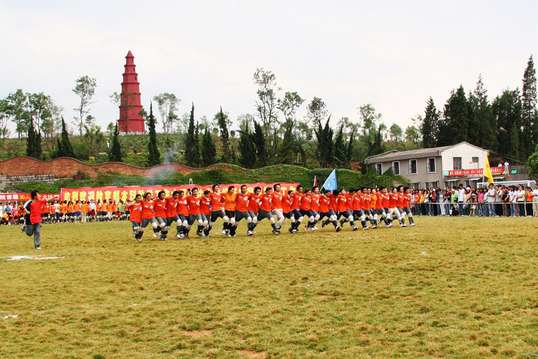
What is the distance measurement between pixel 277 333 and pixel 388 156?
59.0 metres

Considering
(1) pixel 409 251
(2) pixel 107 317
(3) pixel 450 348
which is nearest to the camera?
(3) pixel 450 348

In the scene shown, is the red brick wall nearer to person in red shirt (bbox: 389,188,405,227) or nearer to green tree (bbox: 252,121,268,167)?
green tree (bbox: 252,121,268,167)

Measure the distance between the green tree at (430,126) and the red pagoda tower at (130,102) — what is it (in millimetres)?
49279

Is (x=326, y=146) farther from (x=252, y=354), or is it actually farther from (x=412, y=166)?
(x=252, y=354)

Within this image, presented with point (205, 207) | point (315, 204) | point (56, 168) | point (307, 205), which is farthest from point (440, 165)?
point (205, 207)

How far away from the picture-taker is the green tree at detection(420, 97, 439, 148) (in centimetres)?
7950

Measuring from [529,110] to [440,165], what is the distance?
102ft

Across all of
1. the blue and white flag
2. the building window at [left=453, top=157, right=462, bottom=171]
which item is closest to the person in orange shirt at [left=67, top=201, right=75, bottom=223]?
the blue and white flag

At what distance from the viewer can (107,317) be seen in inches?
309

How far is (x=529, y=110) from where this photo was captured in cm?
8050

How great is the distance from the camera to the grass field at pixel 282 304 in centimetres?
624

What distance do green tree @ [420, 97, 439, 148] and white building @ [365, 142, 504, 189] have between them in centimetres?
1753

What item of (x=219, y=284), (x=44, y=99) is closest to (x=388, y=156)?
(x=44, y=99)

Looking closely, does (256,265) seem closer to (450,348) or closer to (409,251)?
(409,251)
